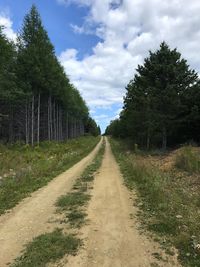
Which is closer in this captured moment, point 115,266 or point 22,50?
point 115,266

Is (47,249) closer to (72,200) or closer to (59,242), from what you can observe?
(59,242)

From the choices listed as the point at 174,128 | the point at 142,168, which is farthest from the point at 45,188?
the point at 174,128

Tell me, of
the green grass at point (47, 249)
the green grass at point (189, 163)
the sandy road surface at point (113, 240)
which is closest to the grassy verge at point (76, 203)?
the sandy road surface at point (113, 240)

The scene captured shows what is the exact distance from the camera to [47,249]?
6.80 metres

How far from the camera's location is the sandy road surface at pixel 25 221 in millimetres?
7011

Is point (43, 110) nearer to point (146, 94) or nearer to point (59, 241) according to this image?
point (146, 94)

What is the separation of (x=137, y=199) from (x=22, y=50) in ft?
97.0

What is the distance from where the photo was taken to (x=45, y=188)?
14.6 m

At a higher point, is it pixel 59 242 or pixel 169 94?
pixel 169 94

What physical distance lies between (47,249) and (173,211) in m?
4.24

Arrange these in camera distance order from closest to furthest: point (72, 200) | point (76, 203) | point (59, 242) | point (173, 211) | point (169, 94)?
1. point (59, 242)
2. point (173, 211)
3. point (76, 203)
4. point (72, 200)
5. point (169, 94)

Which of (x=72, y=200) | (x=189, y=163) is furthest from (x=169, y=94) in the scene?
(x=72, y=200)

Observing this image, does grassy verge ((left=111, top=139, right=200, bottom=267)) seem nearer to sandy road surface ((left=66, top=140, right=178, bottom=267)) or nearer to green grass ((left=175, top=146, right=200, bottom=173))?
sandy road surface ((left=66, top=140, right=178, bottom=267))

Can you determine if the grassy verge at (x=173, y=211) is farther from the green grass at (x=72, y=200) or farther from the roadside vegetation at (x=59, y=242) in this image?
the green grass at (x=72, y=200)
